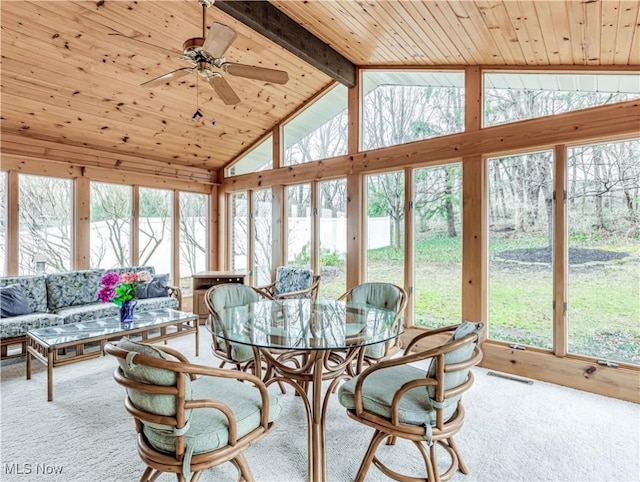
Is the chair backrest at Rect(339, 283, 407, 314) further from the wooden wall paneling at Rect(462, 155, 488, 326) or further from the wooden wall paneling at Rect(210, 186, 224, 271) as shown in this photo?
the wooden wall paneling at Rect(210, 186, 224, 271)

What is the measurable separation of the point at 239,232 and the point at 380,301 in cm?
392

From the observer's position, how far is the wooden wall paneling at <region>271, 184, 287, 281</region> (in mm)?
5496

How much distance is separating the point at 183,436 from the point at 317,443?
80cm

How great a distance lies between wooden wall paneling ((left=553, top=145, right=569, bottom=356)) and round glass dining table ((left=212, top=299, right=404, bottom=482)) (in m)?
1.78

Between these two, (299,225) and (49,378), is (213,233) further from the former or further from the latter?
(49,378)

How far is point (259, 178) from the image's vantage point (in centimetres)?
579

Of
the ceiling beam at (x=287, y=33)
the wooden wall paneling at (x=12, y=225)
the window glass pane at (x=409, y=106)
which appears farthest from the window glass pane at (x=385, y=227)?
the wooden wall paneling at (x=12, y=225)

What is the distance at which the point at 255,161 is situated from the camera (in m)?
5.98

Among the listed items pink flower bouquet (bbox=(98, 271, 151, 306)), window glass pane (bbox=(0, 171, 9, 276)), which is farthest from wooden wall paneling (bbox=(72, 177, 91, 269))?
pink flower bouquet (bbox=(98, 271, 151, 306))

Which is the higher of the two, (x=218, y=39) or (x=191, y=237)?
(x=218, y=39)

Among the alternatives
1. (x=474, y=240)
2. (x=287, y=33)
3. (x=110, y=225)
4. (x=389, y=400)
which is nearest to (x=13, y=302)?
(x=110, y=225)

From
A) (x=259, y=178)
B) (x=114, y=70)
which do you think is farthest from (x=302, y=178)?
(x=114, y=70)

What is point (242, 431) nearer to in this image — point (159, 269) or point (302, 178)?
point (302, 178)

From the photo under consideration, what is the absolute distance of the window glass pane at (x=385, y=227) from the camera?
169 inches
